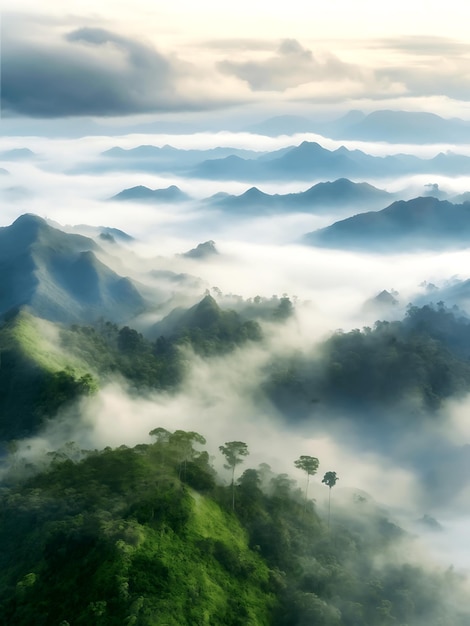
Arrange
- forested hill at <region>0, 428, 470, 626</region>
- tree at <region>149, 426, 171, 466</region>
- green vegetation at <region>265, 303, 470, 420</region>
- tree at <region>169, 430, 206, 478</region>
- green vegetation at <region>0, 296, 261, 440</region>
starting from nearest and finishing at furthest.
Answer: forested hill at <region>0, 428, 470, 626</region> < tree at <region>169, 430, 206, 478</region> < tree at <region>149, 426, 171, 466</region> < green vegetation at <region>0, 296, 261, 440</region> < green vegetation at <region>265, 303, 470, 420</region>

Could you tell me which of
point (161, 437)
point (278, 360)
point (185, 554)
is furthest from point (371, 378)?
point (185, 554)

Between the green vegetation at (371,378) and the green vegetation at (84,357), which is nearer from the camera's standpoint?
the green vegetation at (84,357)

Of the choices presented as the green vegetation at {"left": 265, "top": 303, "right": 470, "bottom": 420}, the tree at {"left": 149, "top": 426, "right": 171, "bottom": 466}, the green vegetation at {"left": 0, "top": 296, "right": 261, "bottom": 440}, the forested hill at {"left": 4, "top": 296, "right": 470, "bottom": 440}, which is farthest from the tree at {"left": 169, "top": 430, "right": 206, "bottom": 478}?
the green vegetation at {"left": 265, "top": 303, "right": 470, "bottom": 420}

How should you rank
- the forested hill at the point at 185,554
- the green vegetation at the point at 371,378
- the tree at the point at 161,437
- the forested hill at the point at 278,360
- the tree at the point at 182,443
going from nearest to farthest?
the forested hill at the point at 185,554, the tree at the point at 182,443, the tree at the point at 161,437, the forested hill at the point at 278,360, the green vegetation at the point at 371,378

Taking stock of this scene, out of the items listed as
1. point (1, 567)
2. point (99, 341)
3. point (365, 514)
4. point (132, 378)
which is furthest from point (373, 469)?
point (1, 567)

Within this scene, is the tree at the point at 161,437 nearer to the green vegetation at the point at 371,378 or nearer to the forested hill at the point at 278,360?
the forested hill at the point at 278,360

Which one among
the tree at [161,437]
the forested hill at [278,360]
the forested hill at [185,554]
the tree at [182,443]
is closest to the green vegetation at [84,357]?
the forested hill at [278,360]

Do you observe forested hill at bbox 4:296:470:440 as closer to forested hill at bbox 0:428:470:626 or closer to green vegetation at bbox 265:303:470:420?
green vegetation at bbox 265:303:470:420

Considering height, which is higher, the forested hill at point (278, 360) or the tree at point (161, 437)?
the tree at point (161, 437)
